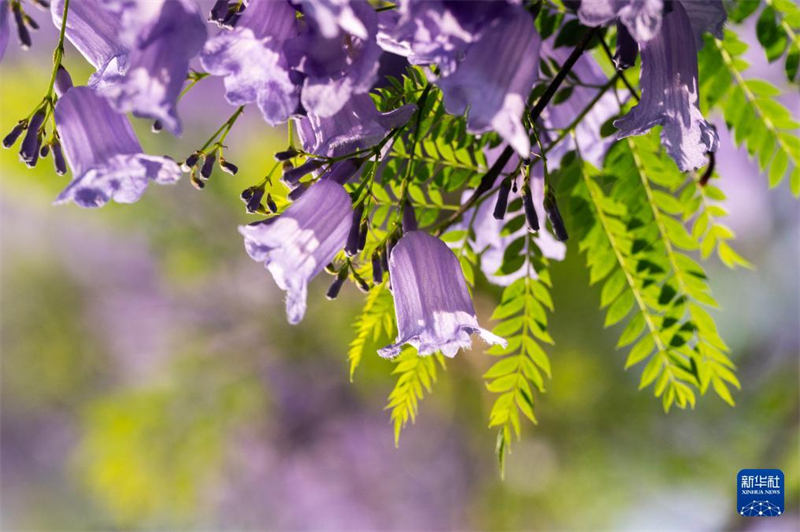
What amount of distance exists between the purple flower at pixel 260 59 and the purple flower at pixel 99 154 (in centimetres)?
4

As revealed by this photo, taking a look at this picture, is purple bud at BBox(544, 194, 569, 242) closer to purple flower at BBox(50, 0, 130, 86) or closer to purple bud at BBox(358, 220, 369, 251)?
purple bud at BBox(358, 220, 369, 251)

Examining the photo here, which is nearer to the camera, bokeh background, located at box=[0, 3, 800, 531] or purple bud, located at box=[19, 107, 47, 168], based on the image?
purple bud, located at box=[19, 107, 47, 168]

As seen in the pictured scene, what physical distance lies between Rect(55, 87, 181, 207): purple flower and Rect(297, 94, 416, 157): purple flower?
0.06 meters

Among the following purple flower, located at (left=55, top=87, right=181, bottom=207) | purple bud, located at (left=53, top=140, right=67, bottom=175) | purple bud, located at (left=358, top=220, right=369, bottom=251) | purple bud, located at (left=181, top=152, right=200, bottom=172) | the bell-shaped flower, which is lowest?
purple bud, located at (left=53, top=140, right=67, bottom=175)

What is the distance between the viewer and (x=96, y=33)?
31 centimetres

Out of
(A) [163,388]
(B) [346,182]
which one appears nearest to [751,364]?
(A) [163,388]

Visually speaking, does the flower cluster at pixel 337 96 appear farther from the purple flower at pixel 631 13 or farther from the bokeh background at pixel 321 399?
the bokeh background at pixel 321 399

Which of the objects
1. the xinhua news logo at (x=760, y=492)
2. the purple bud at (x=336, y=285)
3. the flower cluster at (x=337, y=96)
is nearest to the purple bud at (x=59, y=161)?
the flower cluster at (x=337, y=96)

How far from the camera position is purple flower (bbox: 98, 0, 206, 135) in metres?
0.23

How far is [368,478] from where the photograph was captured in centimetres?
154

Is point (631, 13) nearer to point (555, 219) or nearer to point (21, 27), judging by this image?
point (555, 219)

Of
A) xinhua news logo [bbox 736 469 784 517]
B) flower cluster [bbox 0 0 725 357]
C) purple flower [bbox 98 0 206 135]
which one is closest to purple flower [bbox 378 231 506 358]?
flower cluster [bbox 0 0 725 357]

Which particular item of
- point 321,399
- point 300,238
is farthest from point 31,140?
point 321,399

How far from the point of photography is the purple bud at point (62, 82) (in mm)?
299
